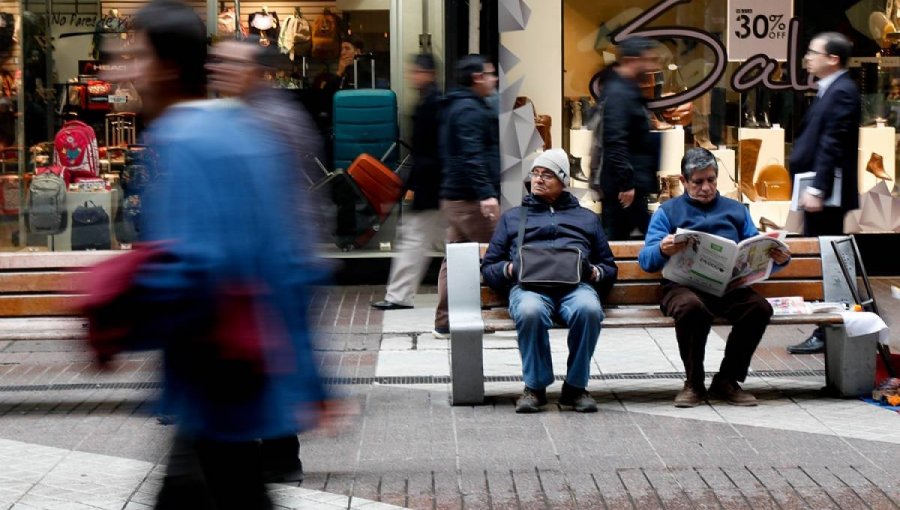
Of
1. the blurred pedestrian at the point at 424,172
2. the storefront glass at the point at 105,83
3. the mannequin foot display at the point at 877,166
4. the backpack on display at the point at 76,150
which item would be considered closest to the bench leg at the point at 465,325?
the blurred pedestrian at the point at 424,172

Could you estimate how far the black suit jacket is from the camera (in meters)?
8.55

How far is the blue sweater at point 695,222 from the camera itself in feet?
25.6

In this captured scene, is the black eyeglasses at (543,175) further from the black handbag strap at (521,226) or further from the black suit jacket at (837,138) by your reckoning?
the black suit jacket at (837,138)

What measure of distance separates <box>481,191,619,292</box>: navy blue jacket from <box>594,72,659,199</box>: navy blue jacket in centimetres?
78

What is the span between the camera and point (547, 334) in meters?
7.49

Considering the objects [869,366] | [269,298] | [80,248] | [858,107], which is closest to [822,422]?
[869,366]

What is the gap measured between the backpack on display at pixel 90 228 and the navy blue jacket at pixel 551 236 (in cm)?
520

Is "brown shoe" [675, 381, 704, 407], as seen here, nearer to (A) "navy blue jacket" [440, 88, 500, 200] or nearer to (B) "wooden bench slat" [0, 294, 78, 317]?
(A) "navy blue jacket" [440, 88, 500, 200]

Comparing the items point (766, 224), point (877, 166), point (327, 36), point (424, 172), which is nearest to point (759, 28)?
point (877, 166)

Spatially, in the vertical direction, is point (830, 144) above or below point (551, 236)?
above

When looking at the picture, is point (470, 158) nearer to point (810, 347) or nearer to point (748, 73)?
point (810, 347)

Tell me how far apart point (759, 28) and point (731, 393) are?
5.45 m

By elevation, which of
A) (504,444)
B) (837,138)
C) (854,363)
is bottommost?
(504,444)

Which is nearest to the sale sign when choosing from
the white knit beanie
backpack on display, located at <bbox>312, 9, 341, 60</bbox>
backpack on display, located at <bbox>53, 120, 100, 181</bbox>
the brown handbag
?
the brown handbag
